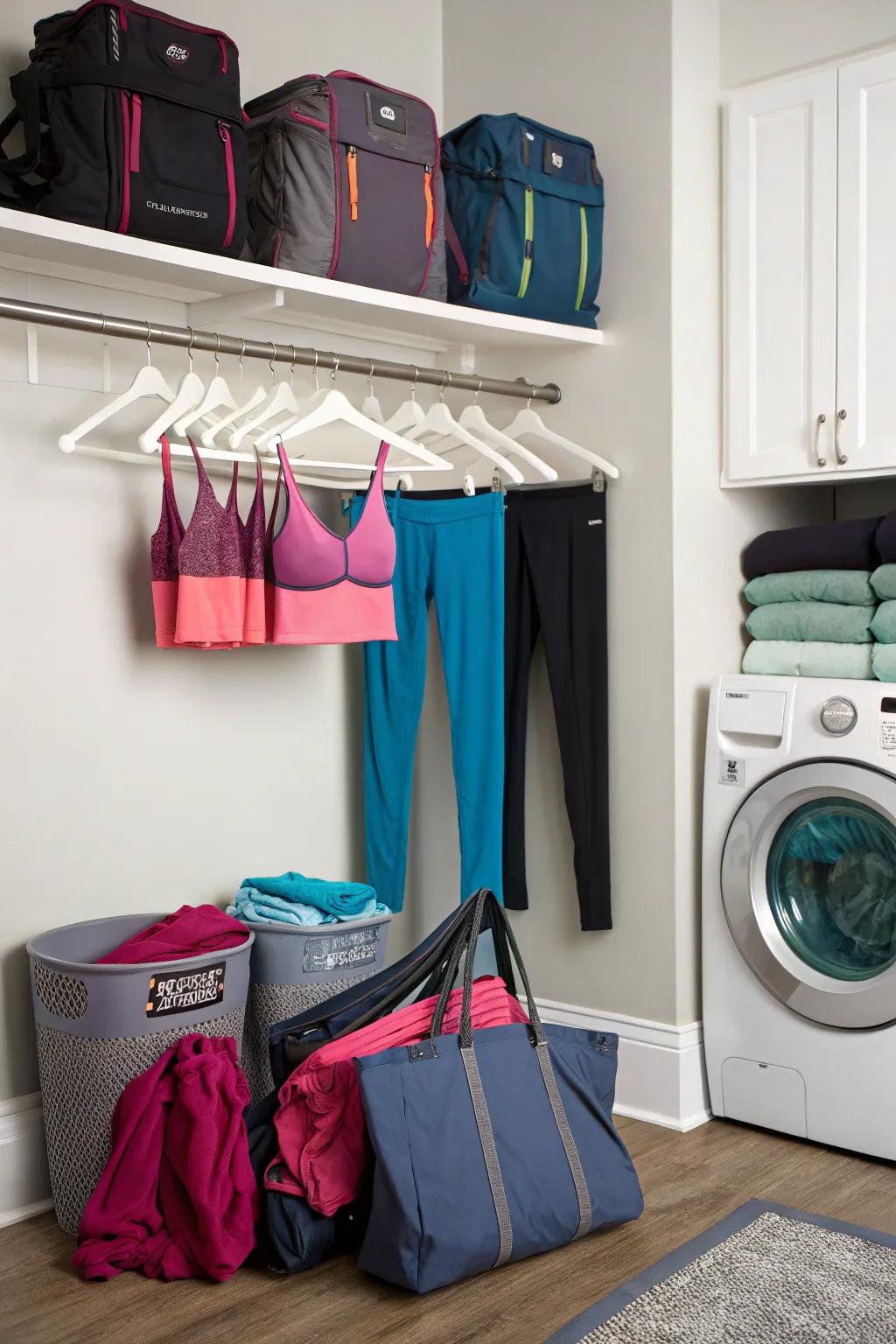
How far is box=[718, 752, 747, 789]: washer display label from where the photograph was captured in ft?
9.62

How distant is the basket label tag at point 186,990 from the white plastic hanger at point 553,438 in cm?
140

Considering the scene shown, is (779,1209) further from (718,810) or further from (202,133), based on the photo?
(202,133)

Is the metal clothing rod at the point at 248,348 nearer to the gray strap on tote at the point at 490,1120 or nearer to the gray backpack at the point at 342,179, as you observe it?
the gray backpack at the point at 342,179

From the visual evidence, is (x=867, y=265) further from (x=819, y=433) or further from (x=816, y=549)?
(x=816, y=549)

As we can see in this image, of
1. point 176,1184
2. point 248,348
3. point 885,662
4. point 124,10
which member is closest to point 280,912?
point 176,1184

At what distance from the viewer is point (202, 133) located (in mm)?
2400

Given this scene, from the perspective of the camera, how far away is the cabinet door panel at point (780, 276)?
9.49ft

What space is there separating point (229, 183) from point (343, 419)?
Result: 50 centimetres

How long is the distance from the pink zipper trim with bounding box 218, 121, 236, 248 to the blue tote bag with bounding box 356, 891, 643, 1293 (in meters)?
1.34

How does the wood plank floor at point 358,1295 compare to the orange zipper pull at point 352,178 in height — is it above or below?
below

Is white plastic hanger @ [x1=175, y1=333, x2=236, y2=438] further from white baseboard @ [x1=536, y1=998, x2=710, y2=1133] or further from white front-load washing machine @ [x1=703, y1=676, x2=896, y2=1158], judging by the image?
white baseboard @ [x1=536, y1=998, x2=710, y2=1133]

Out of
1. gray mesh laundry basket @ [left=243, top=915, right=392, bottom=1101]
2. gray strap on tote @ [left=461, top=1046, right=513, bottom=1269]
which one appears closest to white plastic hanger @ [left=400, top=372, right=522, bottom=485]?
gray mesh laundry basket @ [left=243, top=915, right=392, bottom=1101]

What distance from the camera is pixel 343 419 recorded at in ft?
8.84

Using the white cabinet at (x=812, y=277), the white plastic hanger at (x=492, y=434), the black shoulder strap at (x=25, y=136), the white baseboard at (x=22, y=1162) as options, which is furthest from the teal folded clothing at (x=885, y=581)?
the white baseboard at (x=22, y=1162)
